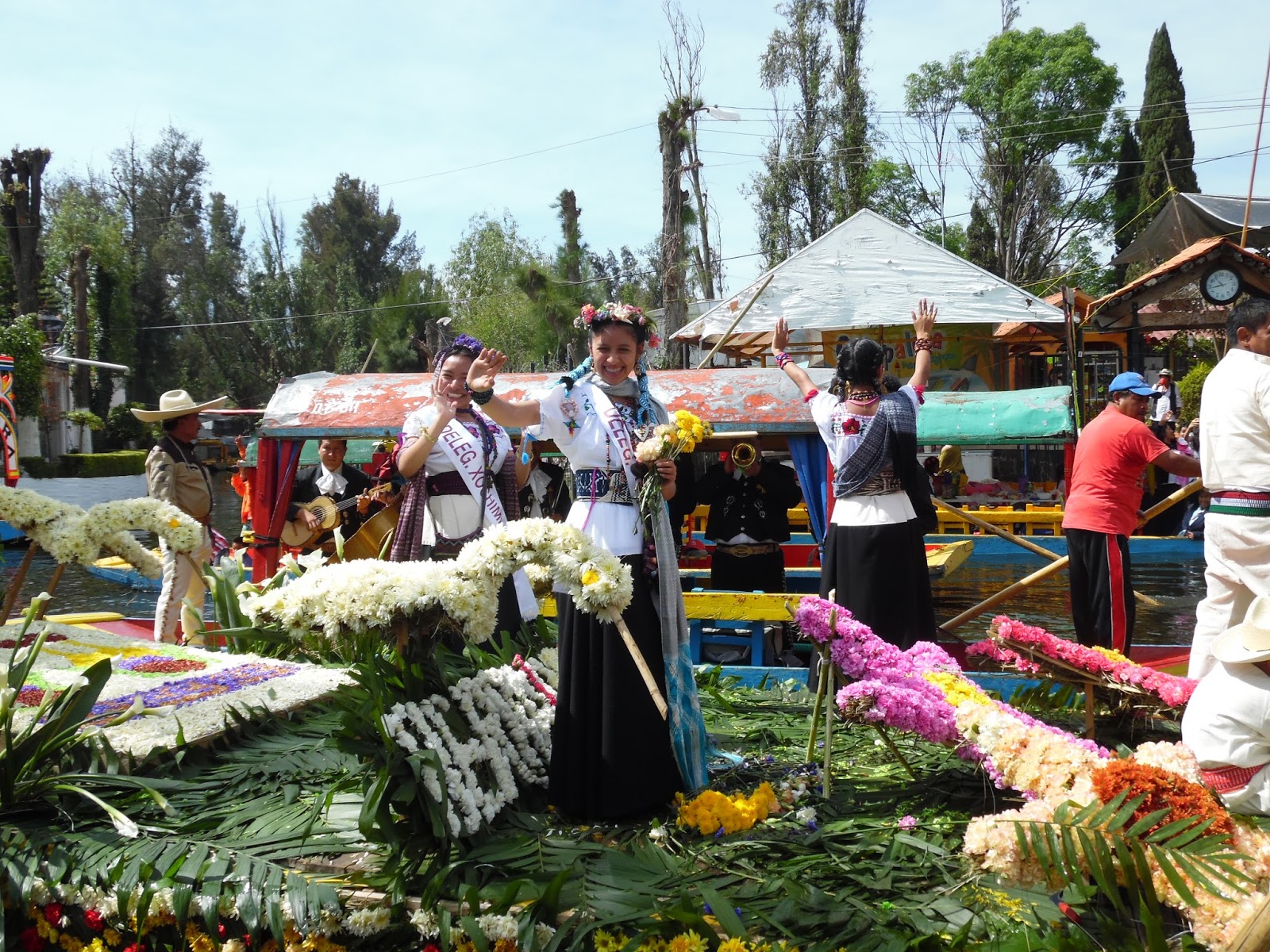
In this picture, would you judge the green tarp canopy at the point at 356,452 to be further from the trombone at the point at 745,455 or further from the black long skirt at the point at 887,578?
the black long skirt at the point at 887,578

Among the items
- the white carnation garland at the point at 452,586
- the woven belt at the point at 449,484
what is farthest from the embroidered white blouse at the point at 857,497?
the white carnation garland at the point at 452,586

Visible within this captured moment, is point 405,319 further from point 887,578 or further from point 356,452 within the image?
point 887,578

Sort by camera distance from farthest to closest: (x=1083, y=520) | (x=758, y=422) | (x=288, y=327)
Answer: (x=288, y=327) < (x=758, y=422) < (x=1083, y=520)

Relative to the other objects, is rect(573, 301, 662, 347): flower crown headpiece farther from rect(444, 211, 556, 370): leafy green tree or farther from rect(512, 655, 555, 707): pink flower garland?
rect(444, 211, 556, 370): leafy green tree

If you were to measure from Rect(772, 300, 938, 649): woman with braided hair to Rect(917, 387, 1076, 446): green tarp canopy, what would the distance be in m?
7.30

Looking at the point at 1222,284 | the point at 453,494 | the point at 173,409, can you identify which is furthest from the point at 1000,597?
the point at 1222,284

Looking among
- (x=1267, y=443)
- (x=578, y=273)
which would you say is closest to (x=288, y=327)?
(x=578, y=273)

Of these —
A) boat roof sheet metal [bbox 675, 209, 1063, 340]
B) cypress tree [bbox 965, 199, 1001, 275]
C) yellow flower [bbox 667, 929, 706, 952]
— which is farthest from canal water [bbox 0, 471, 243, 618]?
cypress tree [bbox 965, 199, 1001, 275]

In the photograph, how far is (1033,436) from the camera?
1232 centimetres

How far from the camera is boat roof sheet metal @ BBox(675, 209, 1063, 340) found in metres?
12.2

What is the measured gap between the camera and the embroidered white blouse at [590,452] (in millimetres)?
3773

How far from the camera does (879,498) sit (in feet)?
16.6

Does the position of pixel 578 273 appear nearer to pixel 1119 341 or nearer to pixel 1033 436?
pixel 1119 341

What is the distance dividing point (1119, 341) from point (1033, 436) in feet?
35.8
